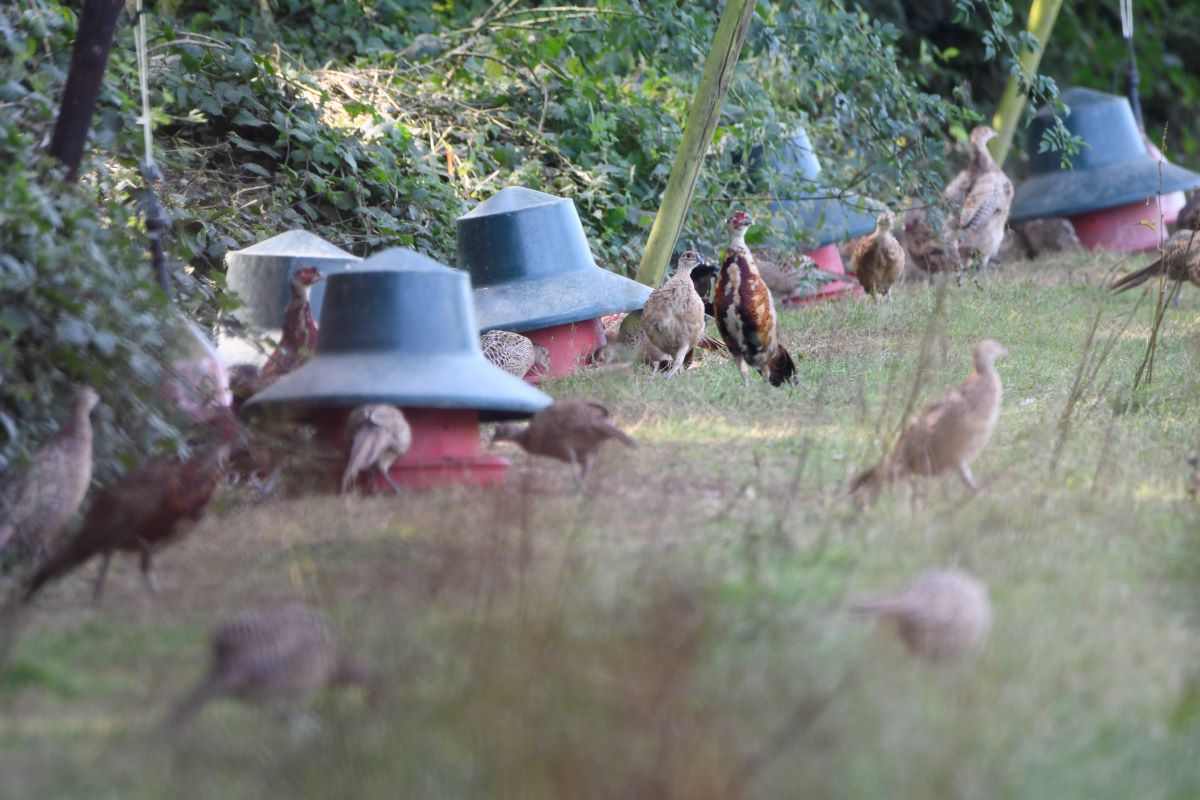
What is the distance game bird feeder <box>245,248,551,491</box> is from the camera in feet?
19.5

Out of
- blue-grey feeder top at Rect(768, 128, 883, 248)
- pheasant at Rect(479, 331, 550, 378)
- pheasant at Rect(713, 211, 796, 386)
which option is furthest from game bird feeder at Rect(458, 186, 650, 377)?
blue-grey feeder top at Rect(768, 128, 883, 248)

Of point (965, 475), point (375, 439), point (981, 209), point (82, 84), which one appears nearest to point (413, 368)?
point (375, 439)

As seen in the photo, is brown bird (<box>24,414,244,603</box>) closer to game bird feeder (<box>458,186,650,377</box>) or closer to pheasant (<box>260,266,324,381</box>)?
pheasant (<box>260,266,324,381</box>)

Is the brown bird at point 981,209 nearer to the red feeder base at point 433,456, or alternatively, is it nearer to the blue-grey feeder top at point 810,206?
the blue-grey feeder top at point 810,206

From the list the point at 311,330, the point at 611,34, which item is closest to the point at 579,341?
the point at 311,330

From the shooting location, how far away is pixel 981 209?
12.8 metres

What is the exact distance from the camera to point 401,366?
19.7 feet

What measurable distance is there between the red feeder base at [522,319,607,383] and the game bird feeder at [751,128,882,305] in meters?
3.02

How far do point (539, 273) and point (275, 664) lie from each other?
18.4 ft

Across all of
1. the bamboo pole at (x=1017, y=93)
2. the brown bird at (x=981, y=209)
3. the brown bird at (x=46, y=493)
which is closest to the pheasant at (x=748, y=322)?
the brown bird at (x=46, y=493)

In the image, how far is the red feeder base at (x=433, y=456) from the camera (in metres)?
6.12

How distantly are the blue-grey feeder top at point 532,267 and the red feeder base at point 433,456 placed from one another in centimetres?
266

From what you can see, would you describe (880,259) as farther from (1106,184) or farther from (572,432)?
(572,432)

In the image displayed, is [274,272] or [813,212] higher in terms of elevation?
[274,272]
